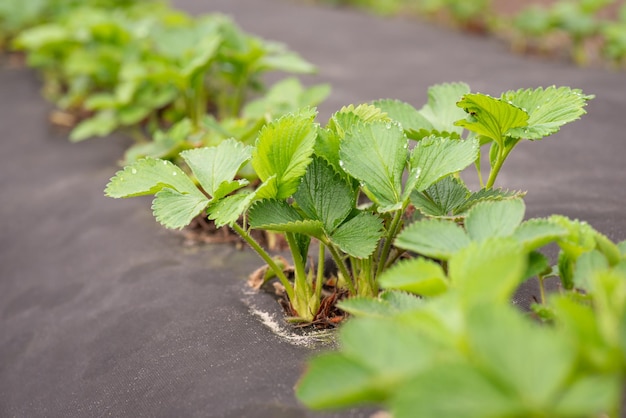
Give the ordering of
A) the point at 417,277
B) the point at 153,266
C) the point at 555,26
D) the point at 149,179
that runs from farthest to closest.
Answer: the point at 555,26 < the point at 153,266 < the point at 149,179 < the point at 417,277

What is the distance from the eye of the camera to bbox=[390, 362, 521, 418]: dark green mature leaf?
0.59 metres

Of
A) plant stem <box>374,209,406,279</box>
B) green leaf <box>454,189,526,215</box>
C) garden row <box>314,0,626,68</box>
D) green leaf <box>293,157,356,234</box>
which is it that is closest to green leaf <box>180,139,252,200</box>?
green leaf <box>293,157,356,234</box>

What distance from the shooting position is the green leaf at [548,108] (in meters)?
1.08

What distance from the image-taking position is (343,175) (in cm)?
115

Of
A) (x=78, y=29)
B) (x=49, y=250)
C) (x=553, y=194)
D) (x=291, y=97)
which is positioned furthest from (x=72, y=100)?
(x=553, y=194)

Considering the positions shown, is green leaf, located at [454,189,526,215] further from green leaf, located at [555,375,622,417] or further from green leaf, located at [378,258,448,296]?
green leaf, located at [555,375,622,417]

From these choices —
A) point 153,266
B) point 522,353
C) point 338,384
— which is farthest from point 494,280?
point 153,266

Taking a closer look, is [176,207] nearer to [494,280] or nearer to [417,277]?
[417,277]

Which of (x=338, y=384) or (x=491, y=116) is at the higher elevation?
(x=491, y=116)

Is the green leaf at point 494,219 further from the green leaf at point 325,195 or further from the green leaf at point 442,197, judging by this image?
the green leaf at point 325,195

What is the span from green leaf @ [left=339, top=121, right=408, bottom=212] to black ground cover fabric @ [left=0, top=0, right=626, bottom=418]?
34 cm

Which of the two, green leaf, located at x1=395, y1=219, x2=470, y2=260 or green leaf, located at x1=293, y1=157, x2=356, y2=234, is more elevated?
green leaf, located at x1=395, y1=219, x2=470, y2=260

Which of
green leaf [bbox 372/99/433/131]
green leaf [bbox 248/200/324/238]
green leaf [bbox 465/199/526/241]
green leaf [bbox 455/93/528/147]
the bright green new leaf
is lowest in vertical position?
green leaf [bbox 248/200/324/238]

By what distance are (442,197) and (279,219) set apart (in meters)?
0.31
